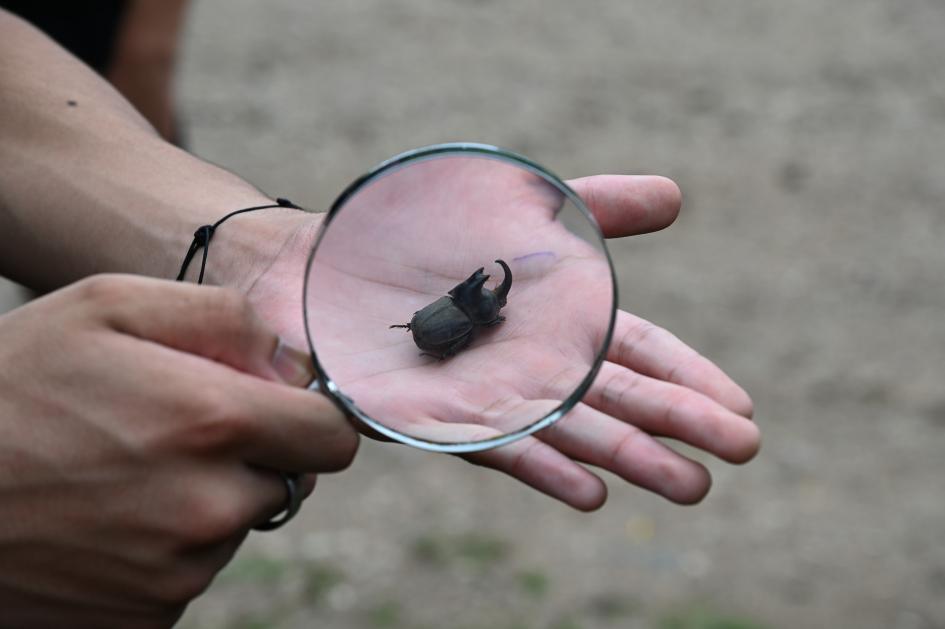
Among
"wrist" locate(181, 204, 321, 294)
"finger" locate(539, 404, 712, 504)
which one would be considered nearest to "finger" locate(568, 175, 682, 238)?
"finger" locate(539, 404, 712, 504)

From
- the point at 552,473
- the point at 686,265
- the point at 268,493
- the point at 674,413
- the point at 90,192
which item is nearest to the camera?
the point at 268,493

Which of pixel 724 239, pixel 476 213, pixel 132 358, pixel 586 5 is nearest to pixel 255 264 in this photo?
pixel 476 213

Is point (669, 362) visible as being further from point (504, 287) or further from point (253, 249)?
point (253, 249)

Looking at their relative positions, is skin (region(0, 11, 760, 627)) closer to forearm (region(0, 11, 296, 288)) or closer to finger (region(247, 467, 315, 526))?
finger (region(247, 467, 315, 526))

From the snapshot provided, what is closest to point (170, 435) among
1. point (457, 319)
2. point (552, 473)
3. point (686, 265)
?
point (457, 319)

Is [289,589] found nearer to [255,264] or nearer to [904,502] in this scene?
[255,264]

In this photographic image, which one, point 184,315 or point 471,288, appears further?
point 471,288
